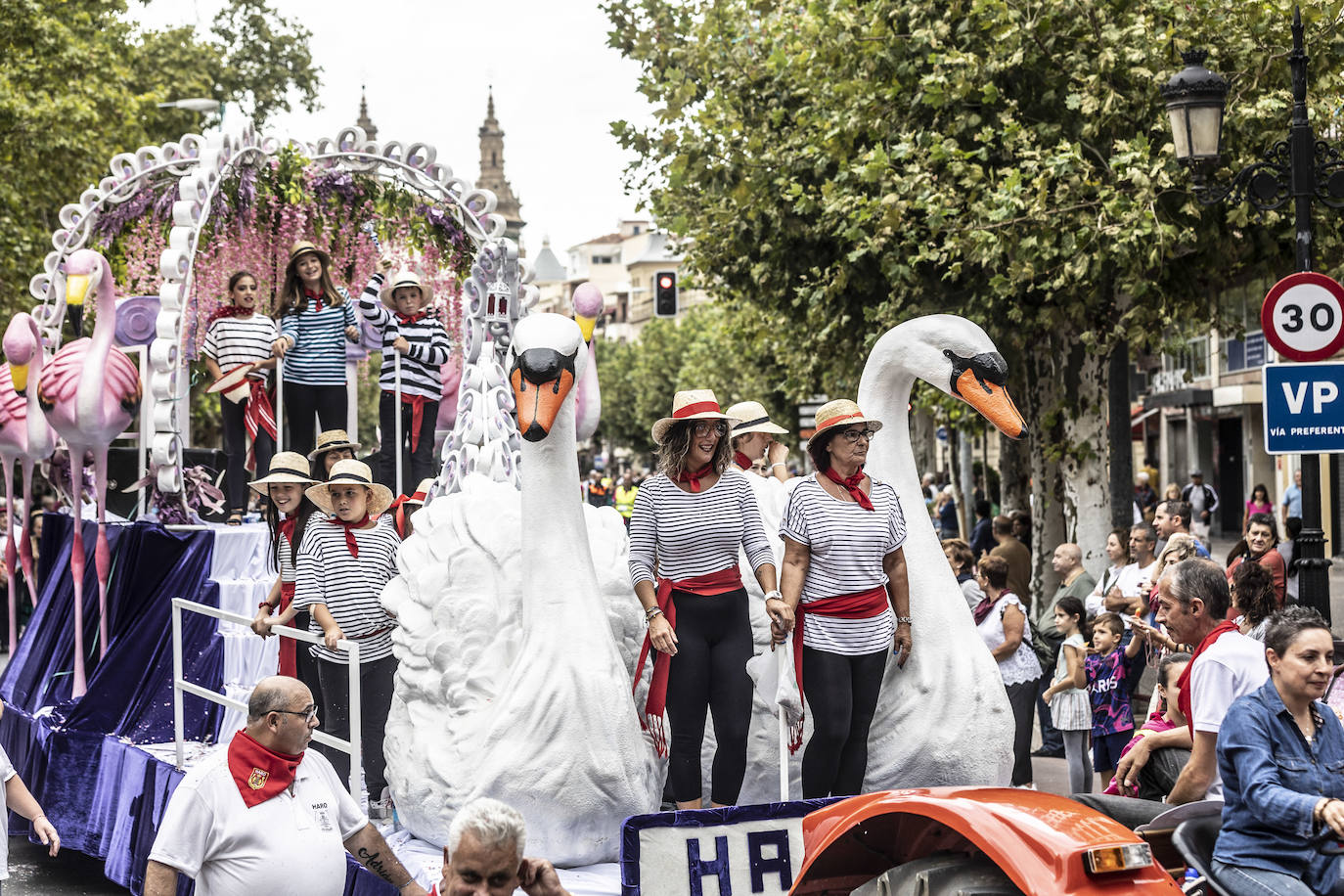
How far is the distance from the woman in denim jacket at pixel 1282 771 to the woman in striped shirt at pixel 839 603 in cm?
193

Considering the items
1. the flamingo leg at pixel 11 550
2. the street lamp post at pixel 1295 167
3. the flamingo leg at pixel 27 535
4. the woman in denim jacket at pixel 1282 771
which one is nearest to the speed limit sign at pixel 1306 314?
the street lamp post at pixel 1295 167

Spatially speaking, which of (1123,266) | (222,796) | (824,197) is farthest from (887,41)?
(222,796)

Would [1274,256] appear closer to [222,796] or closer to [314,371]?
[314,371]

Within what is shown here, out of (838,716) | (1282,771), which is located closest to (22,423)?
(838,716)

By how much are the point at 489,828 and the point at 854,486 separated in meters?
3.05

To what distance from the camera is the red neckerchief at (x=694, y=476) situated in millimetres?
6387

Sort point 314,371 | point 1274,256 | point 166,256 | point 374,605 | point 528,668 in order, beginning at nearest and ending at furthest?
point 528,668, point 374,605, point 166,256, point 314,371, point 1274,256

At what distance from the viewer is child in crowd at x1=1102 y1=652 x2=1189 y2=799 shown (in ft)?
17.7

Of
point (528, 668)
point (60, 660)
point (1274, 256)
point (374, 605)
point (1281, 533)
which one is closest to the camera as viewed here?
point (528, 668)

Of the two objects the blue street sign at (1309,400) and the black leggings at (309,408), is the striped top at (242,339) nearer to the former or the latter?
the black leggings at (309,408)

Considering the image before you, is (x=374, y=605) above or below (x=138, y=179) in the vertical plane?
below

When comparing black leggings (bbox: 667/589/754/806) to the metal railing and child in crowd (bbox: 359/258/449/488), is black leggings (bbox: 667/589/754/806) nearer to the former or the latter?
the metal railing

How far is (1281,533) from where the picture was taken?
25.3m

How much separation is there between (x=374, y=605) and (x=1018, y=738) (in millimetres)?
3624
